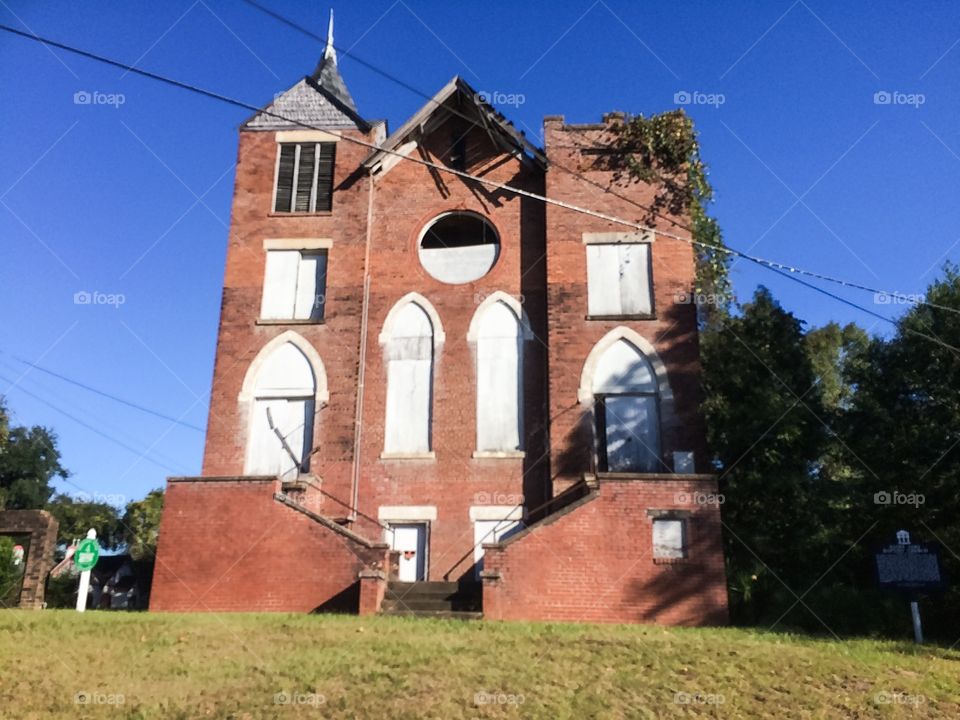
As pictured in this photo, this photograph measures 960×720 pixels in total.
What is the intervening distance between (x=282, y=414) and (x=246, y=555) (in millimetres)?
4723

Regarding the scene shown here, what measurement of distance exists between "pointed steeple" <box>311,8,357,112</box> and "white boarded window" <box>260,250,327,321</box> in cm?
540

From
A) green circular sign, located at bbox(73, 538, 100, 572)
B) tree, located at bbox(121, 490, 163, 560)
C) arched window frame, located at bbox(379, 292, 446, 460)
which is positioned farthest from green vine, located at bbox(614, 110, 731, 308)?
tree, located at bbox(121, 490, 163, 560)

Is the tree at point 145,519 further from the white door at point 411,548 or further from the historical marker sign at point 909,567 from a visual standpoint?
the historical marker sign at point 909,567

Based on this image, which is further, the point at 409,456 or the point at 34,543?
the point at 409,456

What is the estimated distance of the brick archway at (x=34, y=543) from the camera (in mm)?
18531

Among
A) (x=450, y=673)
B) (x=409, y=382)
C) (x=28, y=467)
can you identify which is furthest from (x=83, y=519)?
(x=450, y=673)

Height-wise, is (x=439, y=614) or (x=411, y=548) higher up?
(x=411, y=548)

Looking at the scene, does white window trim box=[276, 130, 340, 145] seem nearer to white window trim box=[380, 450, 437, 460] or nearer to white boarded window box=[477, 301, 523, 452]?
white boarded window box=[477, 301, 523, 452]

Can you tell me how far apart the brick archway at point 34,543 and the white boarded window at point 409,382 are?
317 inches

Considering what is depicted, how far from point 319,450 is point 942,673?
1342 cm

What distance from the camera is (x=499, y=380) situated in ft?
66.2

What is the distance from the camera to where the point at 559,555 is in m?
15.4

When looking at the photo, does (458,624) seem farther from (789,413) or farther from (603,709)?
(789,413)

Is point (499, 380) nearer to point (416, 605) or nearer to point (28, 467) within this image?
point (416, 605)
